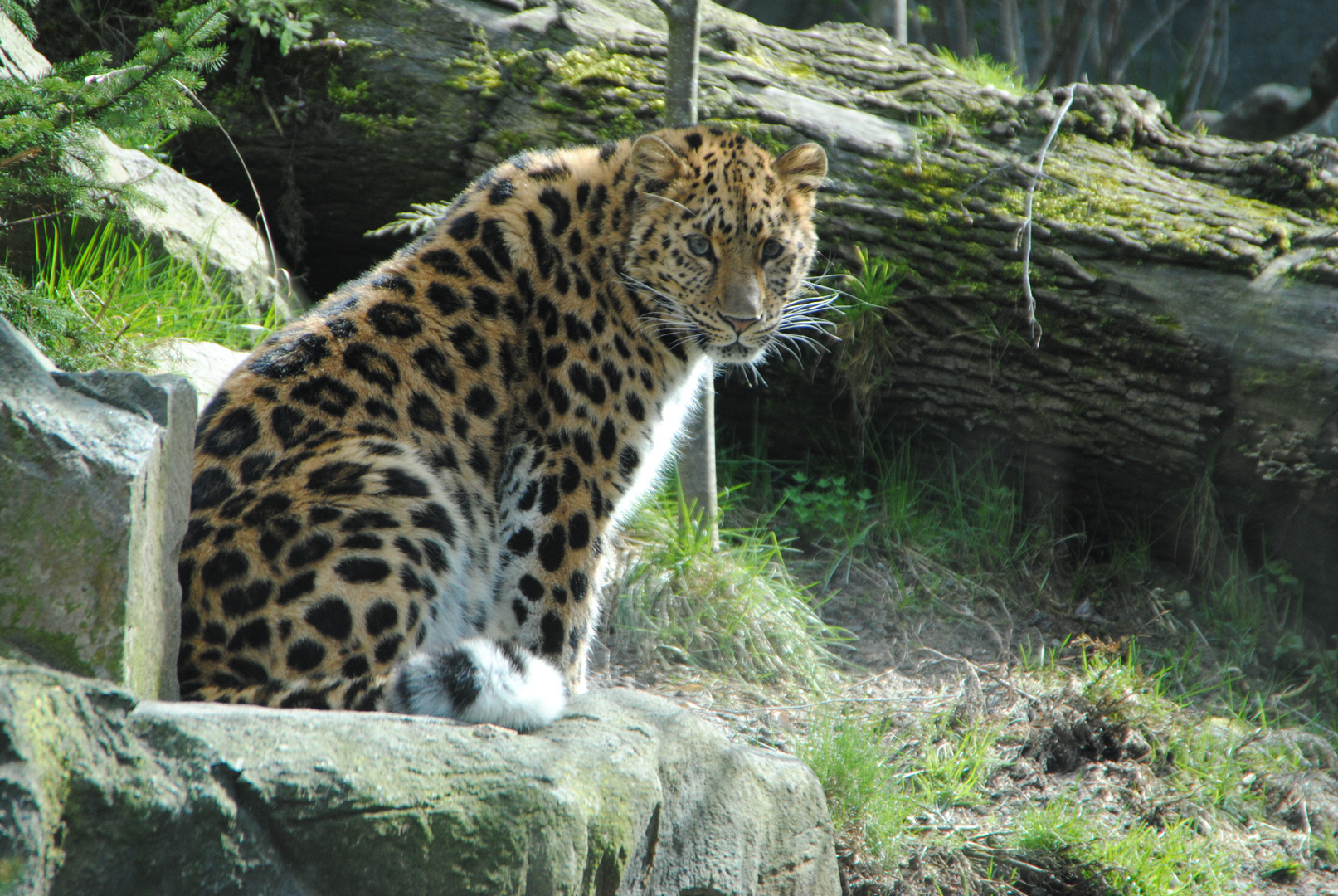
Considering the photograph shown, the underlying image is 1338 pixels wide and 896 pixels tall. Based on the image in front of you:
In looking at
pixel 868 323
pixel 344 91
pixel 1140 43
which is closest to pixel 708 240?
pixel 868 323

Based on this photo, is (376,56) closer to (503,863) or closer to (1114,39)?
(503,863)

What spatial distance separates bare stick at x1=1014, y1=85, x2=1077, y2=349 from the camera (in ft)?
17.7

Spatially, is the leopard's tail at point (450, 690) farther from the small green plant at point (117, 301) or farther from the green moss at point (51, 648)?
the small green plant at point (117, 301)

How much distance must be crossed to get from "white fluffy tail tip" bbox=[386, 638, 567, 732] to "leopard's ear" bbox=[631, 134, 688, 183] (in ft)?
7.33

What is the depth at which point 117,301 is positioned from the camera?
5.27m

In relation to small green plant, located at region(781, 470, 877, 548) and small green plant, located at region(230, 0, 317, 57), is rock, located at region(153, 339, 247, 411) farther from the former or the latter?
small green plant, located at region(781, 470, 877, 548)

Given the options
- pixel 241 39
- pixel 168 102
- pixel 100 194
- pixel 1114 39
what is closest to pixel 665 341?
pixel 168 102

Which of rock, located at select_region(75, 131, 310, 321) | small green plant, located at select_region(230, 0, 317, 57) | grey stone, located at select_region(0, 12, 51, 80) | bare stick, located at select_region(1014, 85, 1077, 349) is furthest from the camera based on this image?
small green plant, located at select_region(230, 0, 317, 57)

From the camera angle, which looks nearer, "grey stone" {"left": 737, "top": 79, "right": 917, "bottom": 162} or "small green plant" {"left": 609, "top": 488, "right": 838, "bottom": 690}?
"small green plant" {"left": 609, "top": 488, "right": 838, "bottom": 690}

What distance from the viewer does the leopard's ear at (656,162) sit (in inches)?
171

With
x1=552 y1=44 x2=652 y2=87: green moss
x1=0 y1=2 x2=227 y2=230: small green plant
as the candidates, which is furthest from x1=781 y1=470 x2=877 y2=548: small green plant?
x1=0 y1=2 x2=227 y2=230: small green plant

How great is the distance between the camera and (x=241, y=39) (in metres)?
6.53

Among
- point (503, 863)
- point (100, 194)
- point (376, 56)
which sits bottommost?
point (503, 863)

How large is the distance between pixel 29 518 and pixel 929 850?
10.4 feet
